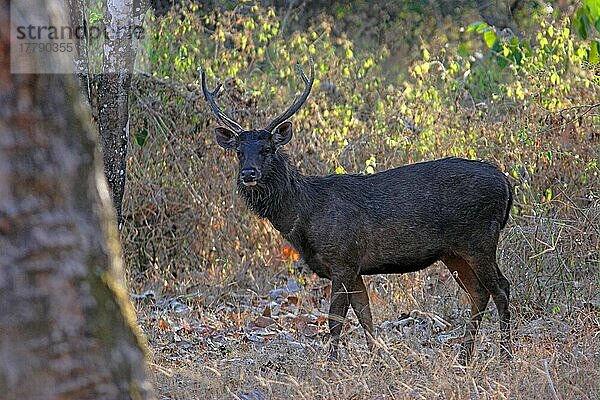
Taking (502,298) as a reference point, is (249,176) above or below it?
above

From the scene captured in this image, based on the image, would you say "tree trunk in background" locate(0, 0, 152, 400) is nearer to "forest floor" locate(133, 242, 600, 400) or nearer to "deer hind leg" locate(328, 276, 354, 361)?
"forest floor" locate(133, 242, 600, 400)

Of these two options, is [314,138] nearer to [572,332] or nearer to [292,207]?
[292,207]

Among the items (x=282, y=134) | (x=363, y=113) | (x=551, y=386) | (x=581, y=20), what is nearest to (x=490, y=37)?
(x=581, y=20)

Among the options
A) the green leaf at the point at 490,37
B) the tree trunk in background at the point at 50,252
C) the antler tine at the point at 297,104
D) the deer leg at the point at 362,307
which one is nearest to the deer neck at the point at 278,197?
the antler tine at the point at 297,104

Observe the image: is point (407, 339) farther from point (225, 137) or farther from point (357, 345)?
point (225, 137)

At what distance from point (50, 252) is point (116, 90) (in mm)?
5016

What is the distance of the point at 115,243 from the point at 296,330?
18.4 ft

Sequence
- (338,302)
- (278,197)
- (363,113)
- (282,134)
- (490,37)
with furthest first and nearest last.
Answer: (363,113)
(282,134)
(278,197)
(338,302)
(490,37)

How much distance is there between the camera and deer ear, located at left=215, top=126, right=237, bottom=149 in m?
8.52

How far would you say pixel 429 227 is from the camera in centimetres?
821

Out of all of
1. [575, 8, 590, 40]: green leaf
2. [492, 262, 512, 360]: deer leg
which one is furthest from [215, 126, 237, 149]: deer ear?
[575, 8, 590, 40]: green leaf

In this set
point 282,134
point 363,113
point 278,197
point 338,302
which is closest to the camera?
point 338,302

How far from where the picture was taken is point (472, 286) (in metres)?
8.39

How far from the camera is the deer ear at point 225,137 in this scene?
8.52 metres
